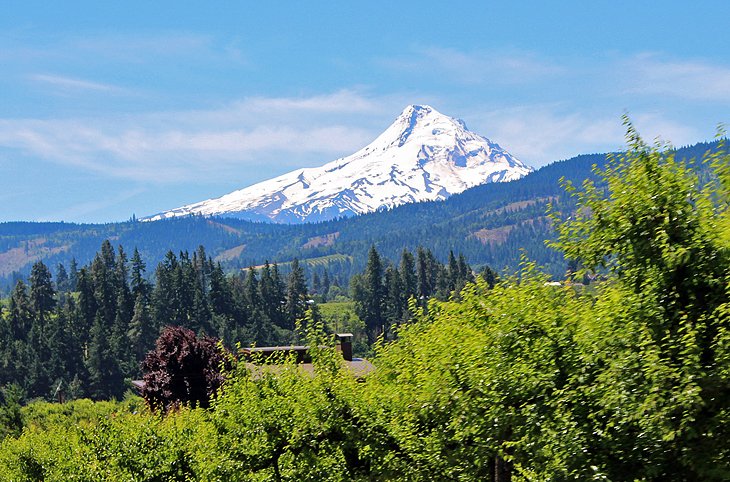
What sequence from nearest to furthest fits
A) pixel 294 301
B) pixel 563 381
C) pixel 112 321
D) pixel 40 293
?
pixel 563 381
pixel 112 321
pixel 40 293
pixel 294 301

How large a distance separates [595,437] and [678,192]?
5.60 m

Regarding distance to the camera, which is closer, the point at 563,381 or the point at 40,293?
the point at 563,381

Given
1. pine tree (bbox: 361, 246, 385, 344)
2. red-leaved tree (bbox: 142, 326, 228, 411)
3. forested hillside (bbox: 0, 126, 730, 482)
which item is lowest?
pine tree (bbox: 361, 246, 385, 344)

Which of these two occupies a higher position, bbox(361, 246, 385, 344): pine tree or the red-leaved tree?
the red-leaved tree

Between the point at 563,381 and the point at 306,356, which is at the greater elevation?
the point at 563,381

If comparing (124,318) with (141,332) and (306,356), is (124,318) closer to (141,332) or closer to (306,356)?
(141,332)

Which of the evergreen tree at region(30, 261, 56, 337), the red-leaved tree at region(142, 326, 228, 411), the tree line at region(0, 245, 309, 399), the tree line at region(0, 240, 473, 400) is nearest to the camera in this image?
the red-leaved tree at region(142, 326, 228, 411)

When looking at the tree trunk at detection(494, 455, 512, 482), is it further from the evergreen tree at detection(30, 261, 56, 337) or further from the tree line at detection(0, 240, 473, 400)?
the evergreen tree at detection(30, 261, 56, 337)

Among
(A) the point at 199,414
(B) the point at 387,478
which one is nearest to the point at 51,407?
(A) the point at 199,414

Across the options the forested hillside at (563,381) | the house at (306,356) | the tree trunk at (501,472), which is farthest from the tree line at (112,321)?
the tree trunk at (501,472)

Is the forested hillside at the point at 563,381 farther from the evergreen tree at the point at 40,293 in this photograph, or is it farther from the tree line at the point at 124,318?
the evergreen tree at the point at 40,293

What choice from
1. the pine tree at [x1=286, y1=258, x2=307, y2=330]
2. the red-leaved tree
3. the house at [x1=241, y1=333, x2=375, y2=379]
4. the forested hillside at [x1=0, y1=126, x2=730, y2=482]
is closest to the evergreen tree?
the pine tree at [x1=286, y1=258, x2=307, y2=330]

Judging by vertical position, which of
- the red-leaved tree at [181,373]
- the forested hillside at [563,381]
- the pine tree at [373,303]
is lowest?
the pine tree at [373,303]

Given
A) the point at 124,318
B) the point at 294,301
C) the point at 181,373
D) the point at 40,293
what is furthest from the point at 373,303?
the point at 181,373
